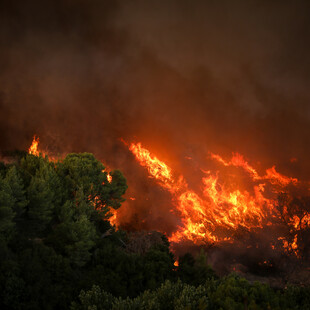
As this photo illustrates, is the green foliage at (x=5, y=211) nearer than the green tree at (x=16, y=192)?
Yes

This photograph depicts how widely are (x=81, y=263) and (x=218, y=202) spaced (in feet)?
131

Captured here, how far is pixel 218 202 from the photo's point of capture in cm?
5659

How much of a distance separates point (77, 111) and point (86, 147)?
46.6 feet

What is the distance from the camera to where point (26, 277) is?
17.2 m

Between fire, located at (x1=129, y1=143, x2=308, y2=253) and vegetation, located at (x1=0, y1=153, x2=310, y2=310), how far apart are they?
19818 mm

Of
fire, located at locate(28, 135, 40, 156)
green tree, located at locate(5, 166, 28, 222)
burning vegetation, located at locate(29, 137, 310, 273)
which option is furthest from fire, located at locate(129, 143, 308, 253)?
green tree, located at locate(5, 166, 28, 222)

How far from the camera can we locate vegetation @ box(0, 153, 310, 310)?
1191 centimetres

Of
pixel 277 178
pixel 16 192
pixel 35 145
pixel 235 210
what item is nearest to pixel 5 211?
pixel 16 192

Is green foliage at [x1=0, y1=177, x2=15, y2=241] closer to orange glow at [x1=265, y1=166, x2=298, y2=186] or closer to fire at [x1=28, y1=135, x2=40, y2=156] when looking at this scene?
fire at [x1=28, y1=135, x2=40, y2=156]

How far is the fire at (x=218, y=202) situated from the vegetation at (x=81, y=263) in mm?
19818

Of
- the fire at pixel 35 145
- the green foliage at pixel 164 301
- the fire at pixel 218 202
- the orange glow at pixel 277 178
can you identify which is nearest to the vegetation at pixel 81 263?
the green foliage at pixel 164 301

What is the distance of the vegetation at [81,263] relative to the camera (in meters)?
11.9

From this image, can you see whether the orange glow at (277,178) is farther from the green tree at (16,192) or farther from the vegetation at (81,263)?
the green tree at (16,192)

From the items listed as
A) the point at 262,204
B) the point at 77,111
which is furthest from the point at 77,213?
the point at 77,111
